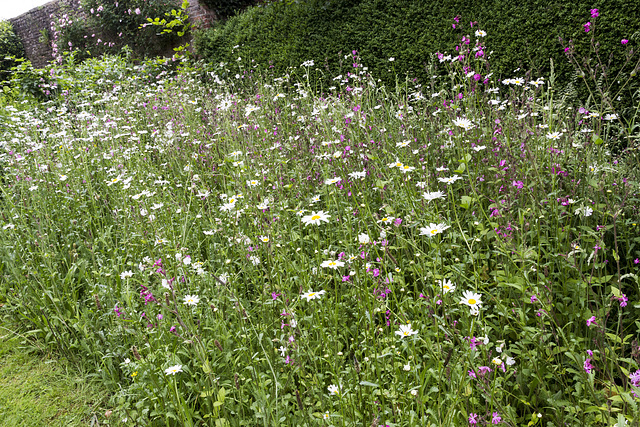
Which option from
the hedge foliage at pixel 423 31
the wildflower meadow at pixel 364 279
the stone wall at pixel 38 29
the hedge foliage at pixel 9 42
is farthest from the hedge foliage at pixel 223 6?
the hedge foliage at pixel 9 42

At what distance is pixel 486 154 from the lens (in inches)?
102

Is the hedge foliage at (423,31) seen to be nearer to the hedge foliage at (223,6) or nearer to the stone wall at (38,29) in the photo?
the hedge foliage at (223,6)

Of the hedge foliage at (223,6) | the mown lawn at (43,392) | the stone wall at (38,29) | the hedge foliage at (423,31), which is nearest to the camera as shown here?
the mown lawn at (43,392)

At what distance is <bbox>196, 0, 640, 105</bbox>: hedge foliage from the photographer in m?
3.80

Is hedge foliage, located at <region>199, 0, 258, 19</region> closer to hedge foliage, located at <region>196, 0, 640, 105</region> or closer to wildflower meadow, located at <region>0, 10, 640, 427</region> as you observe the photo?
hedge foliage, located at <region>196, 0, 640, 105</region>

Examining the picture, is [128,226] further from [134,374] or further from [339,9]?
[339,9]

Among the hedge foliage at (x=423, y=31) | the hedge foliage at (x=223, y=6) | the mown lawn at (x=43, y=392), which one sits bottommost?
the mown lawn at (x=43, y=392)

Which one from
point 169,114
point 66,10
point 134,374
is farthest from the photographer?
point 66,10

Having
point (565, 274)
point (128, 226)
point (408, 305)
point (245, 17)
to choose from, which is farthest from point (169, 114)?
point (565, 274)

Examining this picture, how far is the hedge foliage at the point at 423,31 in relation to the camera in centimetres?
380

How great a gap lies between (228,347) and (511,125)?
2.03m

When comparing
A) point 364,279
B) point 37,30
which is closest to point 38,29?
point 37,30

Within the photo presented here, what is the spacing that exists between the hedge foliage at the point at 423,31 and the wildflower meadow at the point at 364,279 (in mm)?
676

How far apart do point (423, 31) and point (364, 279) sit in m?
4.20
